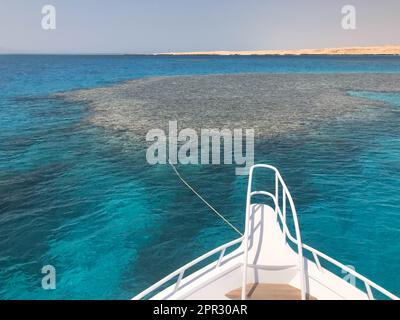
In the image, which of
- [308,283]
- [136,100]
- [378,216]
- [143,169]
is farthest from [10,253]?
[136,100]

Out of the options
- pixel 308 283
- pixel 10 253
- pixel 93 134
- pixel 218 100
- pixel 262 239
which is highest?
pixel 218 100

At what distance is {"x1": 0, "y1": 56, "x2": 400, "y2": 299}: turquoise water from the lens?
44.6ft

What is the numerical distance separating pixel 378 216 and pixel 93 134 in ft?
87.4

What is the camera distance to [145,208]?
18.5 meters

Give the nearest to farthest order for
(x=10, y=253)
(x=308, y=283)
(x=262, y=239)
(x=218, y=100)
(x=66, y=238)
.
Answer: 1. (x=308, y=283)
2. (x=262, y=239)
3. (x=10, y=253)
4. (x=66, y=238)
5. (x=218, y=100)

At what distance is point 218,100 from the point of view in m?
53.2

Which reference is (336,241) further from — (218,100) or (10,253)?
(218,100)

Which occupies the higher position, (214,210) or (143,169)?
(143,169)

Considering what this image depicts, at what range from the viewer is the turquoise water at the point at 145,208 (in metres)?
13.6

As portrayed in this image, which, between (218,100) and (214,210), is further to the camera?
(218,100)

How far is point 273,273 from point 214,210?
29.2ft
